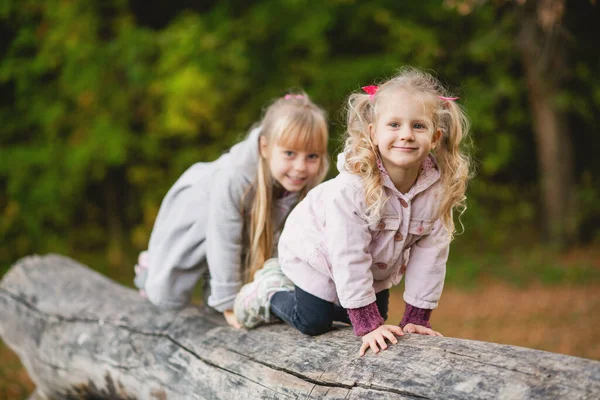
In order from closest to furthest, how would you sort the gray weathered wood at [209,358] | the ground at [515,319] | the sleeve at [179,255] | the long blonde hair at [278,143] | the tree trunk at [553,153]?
1. the gray weathered wood at [209,358]
2. the long blonde hair at [278,143]
3. the sleeve at [179,255]
4. the ground at [515,319]
5. the tree trunk at [553,153]

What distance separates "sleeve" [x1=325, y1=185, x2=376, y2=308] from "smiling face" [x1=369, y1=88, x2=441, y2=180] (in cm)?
21

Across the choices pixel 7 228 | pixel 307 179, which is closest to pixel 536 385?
pixel 307 179

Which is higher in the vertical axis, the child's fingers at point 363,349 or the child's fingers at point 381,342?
the child's fingers at point 381,342

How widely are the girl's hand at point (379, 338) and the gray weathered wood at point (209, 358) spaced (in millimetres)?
30

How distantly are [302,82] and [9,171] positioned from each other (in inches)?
140

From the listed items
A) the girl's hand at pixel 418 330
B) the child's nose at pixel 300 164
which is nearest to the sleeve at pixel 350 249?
the girl's hand at pixel 418 330

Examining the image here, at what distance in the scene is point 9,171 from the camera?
6895 millimetres

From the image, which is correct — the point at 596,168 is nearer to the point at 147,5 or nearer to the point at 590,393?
the point at 147,5

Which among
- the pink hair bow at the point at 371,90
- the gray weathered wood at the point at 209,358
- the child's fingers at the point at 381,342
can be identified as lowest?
the gray weathered wood at the point at 209,358

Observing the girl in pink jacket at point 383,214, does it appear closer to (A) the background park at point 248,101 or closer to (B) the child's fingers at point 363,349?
(B) the child's fingers at point 363,349

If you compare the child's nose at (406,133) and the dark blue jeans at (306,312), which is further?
the dark blue jeans at (306,312)

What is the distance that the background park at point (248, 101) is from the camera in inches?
275

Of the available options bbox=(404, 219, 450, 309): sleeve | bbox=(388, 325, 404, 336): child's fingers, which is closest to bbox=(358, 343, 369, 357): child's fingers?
bbox=(388, 325, 404, 336): child's fingers

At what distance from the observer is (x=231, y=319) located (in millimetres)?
3084
